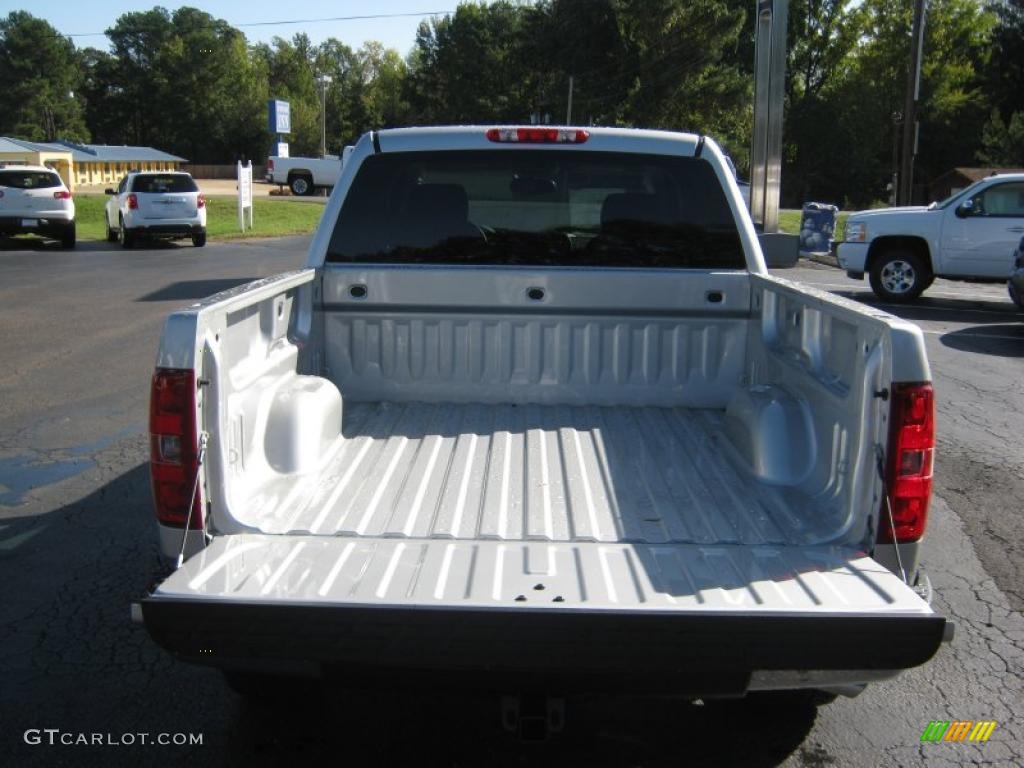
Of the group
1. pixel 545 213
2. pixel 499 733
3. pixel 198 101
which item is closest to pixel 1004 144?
pixel 545 213

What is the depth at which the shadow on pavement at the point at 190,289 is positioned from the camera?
1444cm

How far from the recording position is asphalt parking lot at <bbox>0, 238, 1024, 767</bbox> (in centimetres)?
341

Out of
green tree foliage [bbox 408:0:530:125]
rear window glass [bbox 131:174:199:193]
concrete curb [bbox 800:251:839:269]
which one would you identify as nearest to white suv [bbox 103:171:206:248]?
rear window glass [bbox 131:174:199:193]

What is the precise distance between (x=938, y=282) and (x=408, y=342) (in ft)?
53.0

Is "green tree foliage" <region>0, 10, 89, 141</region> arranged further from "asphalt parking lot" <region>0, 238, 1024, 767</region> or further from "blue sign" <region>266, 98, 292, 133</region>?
"asphalt parking lot" <region>0, 238, 1024, 767</region>

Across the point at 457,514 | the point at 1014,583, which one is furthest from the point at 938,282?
the point at 457,514

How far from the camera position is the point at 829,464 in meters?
3.30

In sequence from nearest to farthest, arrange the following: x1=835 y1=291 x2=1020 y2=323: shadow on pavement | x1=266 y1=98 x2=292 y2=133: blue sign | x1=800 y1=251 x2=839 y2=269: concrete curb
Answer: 1. x1=835 y1=291 x2=1020 y2=323: shadow on pavement
2. x1=800 y1=251 x2=839 y2=269: concrete curb
3. x1=266 y1=98 x2=292 y2=133: blue sign

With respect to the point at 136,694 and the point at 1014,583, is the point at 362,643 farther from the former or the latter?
the point at 1014,583

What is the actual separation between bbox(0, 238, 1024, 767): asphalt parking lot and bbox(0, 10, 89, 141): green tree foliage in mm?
86688

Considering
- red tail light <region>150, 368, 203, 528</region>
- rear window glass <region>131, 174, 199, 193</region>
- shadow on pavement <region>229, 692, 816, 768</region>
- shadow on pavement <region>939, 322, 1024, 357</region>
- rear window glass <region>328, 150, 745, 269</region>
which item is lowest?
shadow on pavement <region>229, 692, 816, 768</region>

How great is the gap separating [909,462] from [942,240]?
42.7 ft

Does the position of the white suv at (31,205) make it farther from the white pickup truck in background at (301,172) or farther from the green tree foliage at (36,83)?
the green tree foliage at (36,83)

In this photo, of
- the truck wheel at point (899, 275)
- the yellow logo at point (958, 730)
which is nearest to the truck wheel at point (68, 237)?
the truck wheel at point (899, 275)
